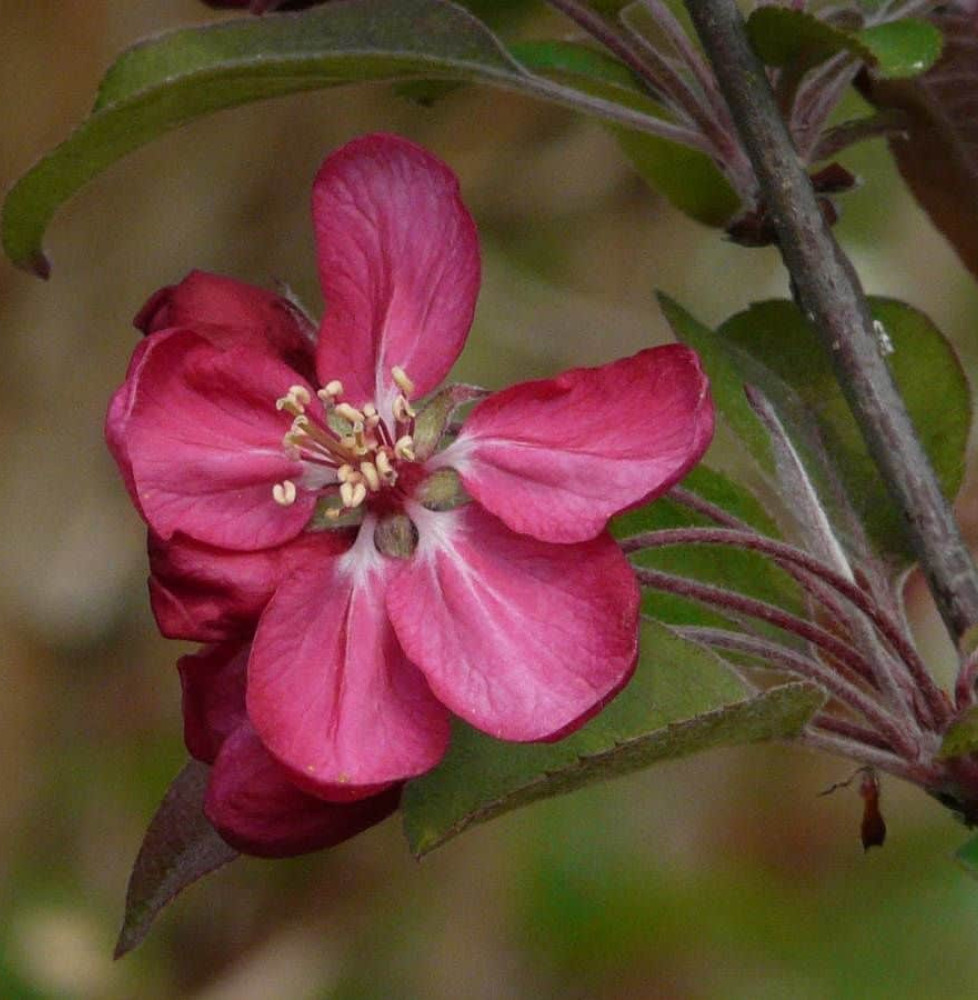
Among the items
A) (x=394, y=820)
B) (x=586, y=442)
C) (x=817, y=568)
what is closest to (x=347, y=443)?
(x=586, y=442)

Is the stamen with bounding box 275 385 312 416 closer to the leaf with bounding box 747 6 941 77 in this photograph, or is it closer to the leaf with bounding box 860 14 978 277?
the leaf with bounding box 747 6 941 77

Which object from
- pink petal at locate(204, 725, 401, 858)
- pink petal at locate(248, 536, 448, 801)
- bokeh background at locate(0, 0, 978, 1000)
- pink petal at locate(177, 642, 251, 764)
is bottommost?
bokeh background at locate(0, 0, 978, 1000)

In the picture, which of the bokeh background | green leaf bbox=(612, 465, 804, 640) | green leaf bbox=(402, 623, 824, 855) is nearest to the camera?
green leaf bbox=(402, 623, 824, 855)

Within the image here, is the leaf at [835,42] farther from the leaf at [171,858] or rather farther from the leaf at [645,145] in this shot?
the leaf at [171,858]

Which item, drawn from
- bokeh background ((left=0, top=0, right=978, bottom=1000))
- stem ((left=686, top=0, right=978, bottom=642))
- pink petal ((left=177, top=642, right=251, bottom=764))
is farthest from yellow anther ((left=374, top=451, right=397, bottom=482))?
bokeh background ((left=0, top=0, right=978, bottom=1000))

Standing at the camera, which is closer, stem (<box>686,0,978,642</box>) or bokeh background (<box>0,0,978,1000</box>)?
stem (<box>686,0,978,642</box>)

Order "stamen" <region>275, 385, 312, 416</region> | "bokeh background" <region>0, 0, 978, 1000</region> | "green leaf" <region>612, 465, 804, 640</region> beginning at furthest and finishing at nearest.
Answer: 1. "bokeh background" <region>0, 0, 978, 1000</region>
2. "green leaf" <region>612, 465, 804, 640</region>
3. "stamen" <region>275, 385, 312, 416</region>

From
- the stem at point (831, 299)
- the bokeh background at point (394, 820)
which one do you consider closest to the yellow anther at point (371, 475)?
the stem at point (831, 299)

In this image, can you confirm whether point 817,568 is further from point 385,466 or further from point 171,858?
point 171,858
